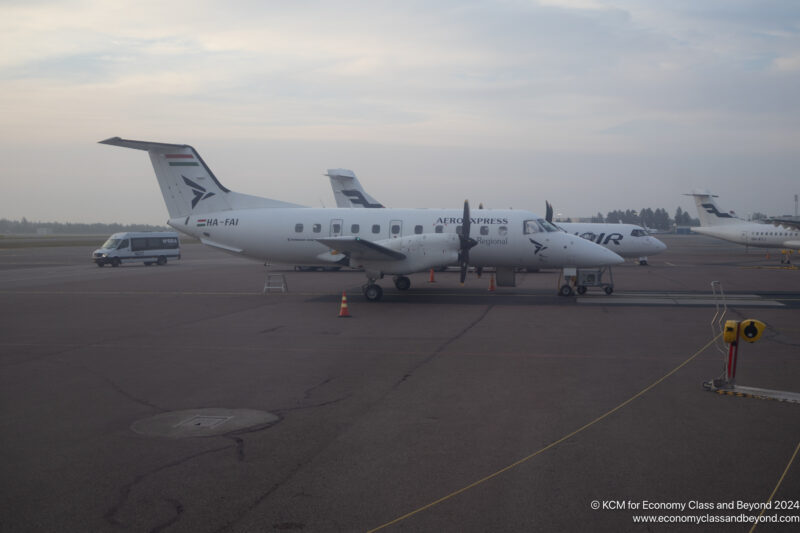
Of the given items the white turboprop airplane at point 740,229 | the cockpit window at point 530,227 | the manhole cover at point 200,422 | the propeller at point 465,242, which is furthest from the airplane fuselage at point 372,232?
the white turboprop airplane at point 740,229

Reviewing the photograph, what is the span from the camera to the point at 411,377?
405 inches

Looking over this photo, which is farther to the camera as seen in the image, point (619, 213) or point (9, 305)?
point (619, 213)

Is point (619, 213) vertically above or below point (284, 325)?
above

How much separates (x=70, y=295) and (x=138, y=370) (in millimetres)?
14751

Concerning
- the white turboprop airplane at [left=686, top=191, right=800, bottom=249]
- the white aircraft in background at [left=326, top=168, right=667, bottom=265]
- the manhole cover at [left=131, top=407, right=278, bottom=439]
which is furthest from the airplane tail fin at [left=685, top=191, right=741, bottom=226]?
the manhole cover at [left=131, top=407, right=278, bottom=439]

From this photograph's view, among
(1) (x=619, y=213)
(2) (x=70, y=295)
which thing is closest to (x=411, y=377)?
(2) (x=70, y=295)

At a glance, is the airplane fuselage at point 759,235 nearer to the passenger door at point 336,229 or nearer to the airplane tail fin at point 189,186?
the passenger door at point 336,229

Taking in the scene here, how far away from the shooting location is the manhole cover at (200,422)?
7.50 m

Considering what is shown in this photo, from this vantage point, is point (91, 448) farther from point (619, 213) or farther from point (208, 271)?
point (619, 213)

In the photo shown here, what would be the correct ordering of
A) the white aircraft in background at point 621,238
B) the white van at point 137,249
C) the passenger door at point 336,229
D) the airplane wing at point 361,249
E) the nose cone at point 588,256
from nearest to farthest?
1. the airplane wing at point 361,249
2. the nose cone at point 588,256
3. the passenger door at point 336,229
4. the white aircraft in background at point 621,238
5. the white van at point 137,249

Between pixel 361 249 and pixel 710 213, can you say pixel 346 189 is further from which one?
pixel 710 213

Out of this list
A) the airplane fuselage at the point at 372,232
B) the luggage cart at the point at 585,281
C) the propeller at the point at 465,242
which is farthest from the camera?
the luggage cart at the point at 585,281

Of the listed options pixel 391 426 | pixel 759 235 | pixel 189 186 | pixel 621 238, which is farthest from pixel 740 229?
pixel 391 426

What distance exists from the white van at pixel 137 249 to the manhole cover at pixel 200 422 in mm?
35302
